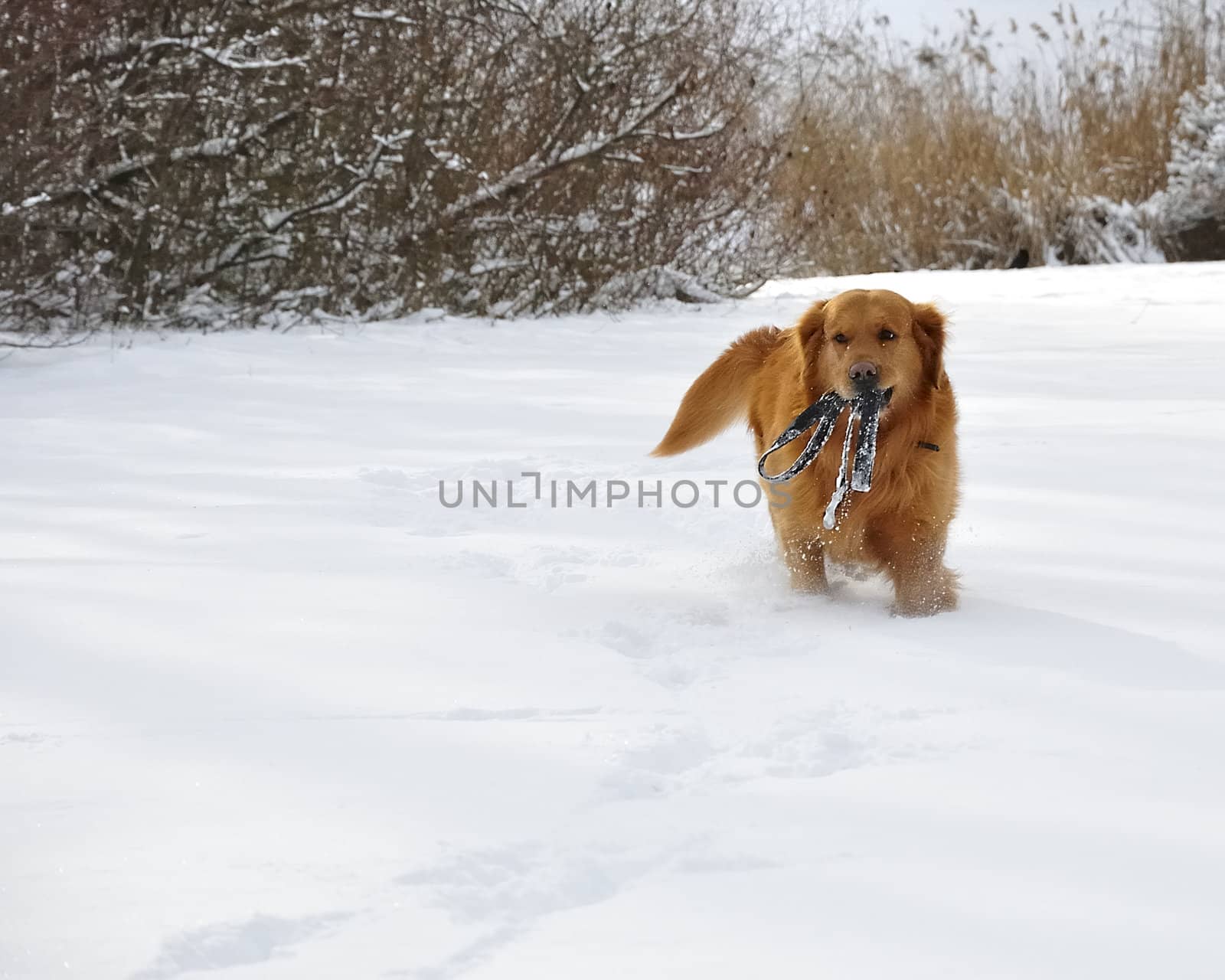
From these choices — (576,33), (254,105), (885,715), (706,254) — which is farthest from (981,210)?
(885,715)

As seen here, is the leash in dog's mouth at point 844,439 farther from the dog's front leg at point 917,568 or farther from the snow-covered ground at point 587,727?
the snow-covered ground at point 587,727

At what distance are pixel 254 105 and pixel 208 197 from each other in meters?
0.56

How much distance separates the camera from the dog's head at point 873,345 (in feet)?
8.18

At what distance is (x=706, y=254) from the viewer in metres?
9.18

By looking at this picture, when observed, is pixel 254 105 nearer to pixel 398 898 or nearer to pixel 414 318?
pixel 414 318

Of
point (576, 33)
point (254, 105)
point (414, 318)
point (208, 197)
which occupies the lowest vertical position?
point (414, 318)

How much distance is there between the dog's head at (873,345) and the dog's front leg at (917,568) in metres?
0.27

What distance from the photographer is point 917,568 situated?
2516 mm

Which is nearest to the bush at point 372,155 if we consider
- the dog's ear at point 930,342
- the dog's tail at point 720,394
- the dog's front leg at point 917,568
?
the dog's tail at point 720,394

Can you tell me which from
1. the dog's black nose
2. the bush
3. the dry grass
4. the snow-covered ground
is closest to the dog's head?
the dog's black nose

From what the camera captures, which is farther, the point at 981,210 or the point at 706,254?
the point at 981,210

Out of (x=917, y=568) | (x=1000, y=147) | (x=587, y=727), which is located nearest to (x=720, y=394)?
(x=917, y=568)

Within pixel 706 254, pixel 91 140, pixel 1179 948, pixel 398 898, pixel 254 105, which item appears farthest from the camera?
pixel 706 254

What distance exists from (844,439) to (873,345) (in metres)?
0.21
